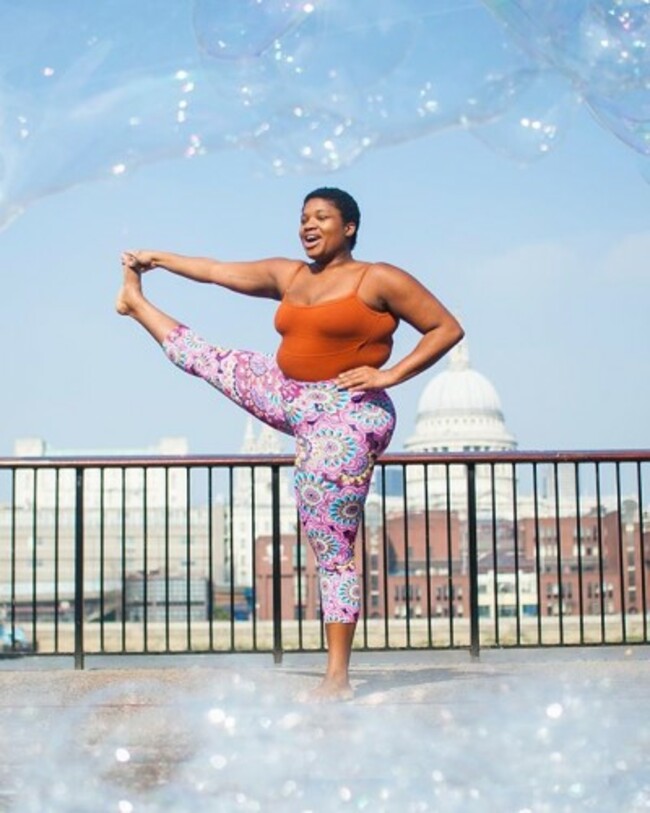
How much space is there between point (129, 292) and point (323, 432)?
2.40 ft

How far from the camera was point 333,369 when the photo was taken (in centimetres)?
403

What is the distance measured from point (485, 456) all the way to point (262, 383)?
244 cm

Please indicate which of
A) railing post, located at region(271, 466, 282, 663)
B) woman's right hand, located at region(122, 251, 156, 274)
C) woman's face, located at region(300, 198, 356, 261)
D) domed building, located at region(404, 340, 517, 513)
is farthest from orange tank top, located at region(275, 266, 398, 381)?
domed building, located at region(404, 340, 517, 513)

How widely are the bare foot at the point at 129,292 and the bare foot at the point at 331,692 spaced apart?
1.21 m

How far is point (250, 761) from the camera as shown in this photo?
2.62 metres

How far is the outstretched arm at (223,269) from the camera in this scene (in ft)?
13.9

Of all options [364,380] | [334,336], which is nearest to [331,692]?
[364,380]

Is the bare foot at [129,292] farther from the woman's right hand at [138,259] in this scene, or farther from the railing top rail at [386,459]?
the railing top rail at [386,459]

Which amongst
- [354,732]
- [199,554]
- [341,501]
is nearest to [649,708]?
[354,732]

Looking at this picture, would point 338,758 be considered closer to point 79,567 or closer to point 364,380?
point 364,380

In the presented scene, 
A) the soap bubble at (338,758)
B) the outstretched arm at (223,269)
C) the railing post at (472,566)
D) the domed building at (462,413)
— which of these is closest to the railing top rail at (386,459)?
the railing post at (472,566)

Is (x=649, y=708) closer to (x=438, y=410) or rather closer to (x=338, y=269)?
(x=338, y=269)

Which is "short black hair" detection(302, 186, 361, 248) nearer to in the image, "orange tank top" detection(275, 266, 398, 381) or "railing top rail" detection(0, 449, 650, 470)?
"orange tank top" detection(275, 266, 398, 381)

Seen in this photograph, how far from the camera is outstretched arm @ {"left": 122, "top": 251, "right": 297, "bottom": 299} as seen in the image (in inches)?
167
